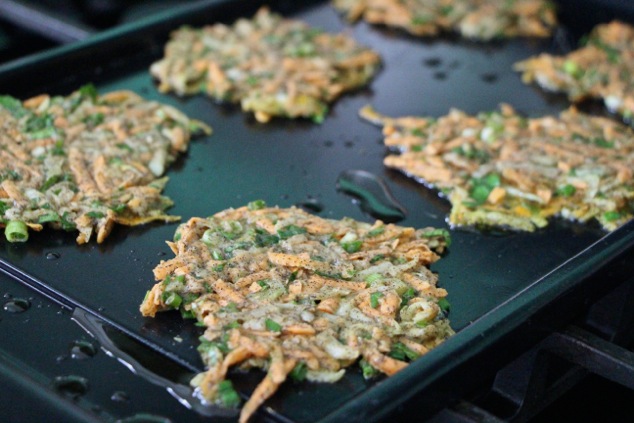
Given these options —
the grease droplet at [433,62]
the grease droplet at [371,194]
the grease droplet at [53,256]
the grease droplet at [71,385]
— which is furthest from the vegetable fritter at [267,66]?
the grease droplet at [71,385]

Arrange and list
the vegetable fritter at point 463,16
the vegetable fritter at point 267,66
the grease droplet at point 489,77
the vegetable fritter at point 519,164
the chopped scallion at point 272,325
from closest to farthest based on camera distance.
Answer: the chopped scallion at point 272,325
the vegetable fritter at point 519,164
the vegetable fritter at point 267,66
the grease droplet at point 489,77
the vegetable fritter at point 463,16

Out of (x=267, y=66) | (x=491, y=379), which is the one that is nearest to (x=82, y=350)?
(x=491, y=379)

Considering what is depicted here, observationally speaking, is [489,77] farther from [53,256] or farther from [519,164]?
[53,256]

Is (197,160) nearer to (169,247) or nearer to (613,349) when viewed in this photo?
(169,247)

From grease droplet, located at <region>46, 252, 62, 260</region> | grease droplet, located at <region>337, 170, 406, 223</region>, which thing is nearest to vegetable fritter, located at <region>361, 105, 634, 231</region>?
grease droplet, located at <region>337, 170, 406, 223</region>

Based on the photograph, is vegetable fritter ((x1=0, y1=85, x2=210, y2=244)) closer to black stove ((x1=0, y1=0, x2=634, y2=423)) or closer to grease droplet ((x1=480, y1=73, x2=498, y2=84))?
black stove ((x1=0, y1=0, x2=634, y2=423))

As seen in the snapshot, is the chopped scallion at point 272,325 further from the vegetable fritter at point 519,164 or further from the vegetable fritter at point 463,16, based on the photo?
the vegetable fritter at point 463,16

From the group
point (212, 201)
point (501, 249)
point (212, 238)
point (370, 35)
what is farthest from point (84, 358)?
point (370, 35)
